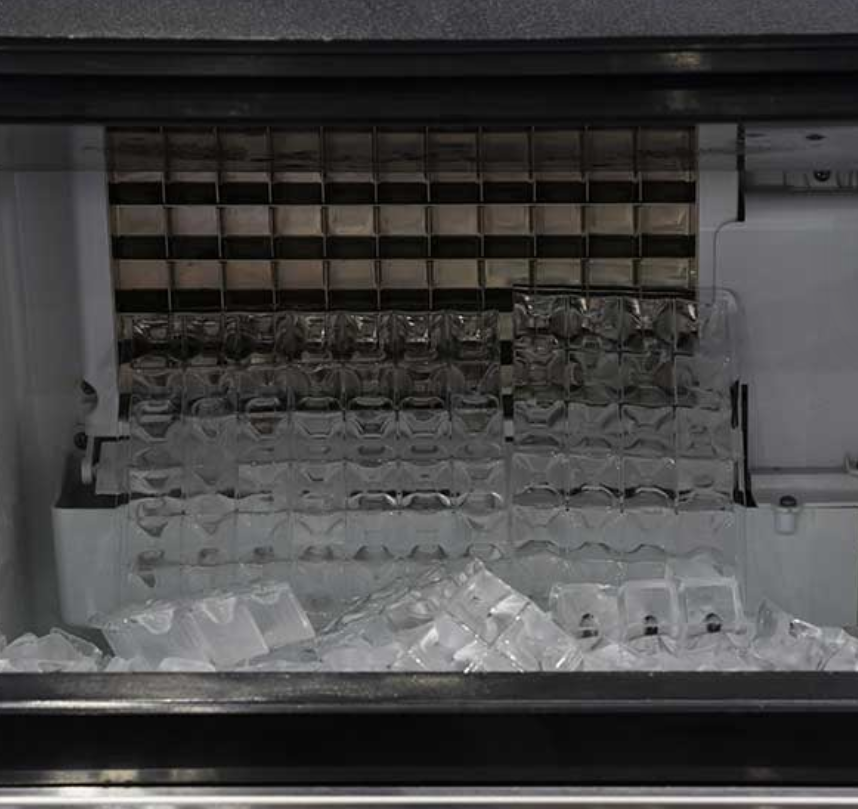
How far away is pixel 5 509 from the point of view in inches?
65.6

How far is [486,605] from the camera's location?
153cm

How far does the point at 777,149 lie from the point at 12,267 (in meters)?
1.04

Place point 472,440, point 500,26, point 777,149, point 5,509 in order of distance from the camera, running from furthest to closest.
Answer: point 472,440, point 5,509, point 777,149, point 500,26

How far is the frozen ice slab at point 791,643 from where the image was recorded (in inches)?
54.8

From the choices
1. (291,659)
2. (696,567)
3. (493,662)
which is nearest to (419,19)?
(493,662)

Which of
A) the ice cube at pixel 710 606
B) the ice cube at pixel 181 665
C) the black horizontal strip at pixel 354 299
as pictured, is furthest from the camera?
the black horizontal strip at pixel 354 299

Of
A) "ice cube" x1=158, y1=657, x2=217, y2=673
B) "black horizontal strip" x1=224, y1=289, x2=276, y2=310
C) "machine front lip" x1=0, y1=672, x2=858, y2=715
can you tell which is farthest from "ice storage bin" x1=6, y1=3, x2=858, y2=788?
"machine front lip" x1=0, y1=672, x2=858, y2=715

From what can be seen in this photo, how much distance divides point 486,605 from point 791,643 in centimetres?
38

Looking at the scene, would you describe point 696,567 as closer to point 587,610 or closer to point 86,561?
point 587,610

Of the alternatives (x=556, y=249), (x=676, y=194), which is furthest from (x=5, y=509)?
(x=676, y=194)

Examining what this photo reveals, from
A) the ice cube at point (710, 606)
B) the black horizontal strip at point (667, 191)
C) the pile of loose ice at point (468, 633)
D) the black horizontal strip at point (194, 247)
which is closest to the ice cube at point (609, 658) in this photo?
the pile of loose ice at point (468, 633)

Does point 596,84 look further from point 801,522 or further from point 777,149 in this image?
point 801,522

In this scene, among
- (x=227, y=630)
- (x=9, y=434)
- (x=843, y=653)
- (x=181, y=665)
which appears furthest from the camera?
(x=9, y=434)

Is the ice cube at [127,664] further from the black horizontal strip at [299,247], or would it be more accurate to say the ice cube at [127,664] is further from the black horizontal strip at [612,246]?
the black horizontal strip at [612,246]
